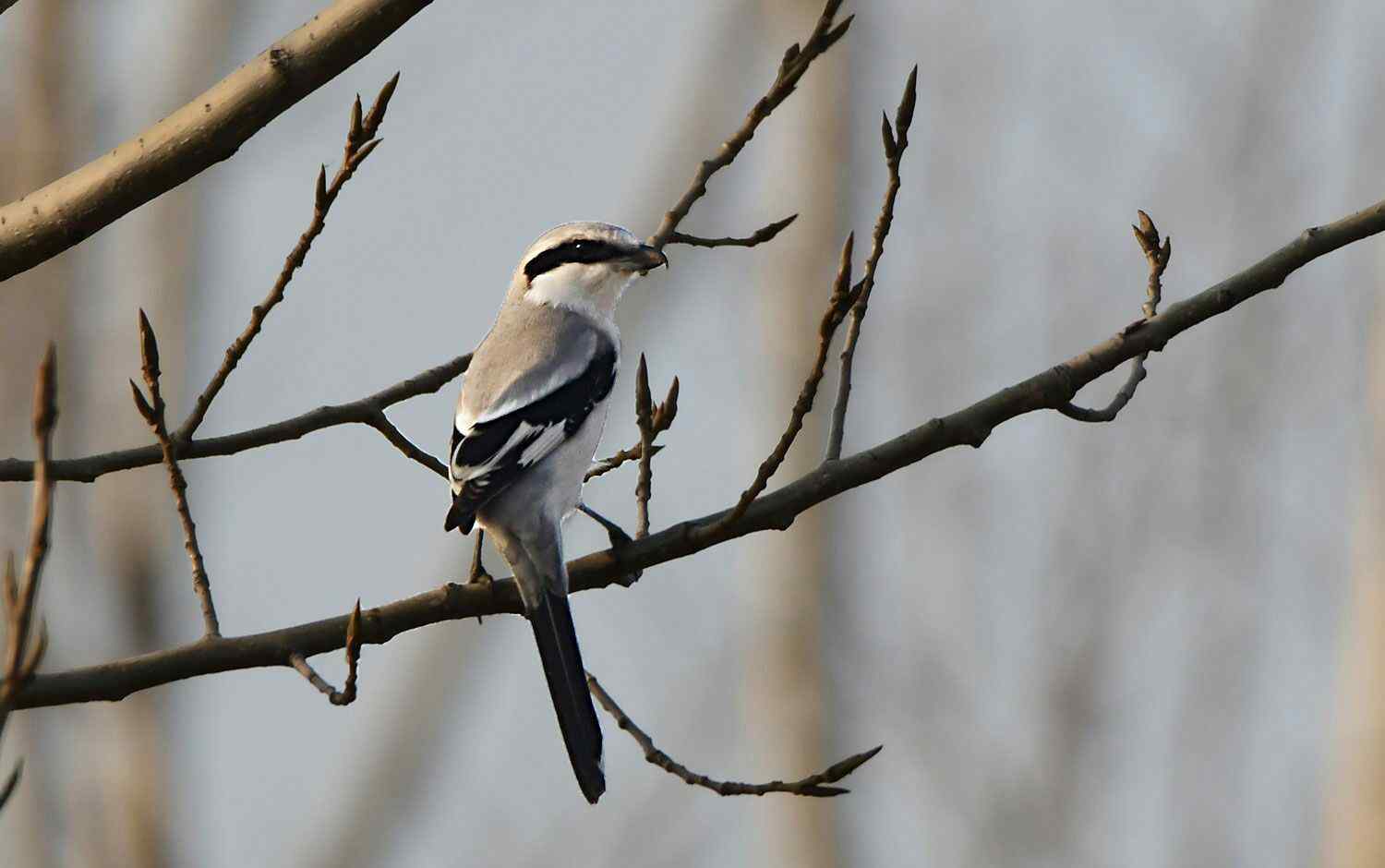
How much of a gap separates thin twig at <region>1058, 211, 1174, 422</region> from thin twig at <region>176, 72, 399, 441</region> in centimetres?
178

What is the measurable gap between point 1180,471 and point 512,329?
20.5 feet

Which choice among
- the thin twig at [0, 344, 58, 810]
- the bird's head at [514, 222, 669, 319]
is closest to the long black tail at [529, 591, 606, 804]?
the bird's head at [514, 222, 669, 319]

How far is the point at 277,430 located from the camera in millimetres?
3809

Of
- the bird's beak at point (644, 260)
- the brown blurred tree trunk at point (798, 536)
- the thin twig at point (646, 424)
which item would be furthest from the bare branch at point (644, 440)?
the brown blurred tree trunk at point (798, 536)

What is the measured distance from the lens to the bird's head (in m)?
5.69

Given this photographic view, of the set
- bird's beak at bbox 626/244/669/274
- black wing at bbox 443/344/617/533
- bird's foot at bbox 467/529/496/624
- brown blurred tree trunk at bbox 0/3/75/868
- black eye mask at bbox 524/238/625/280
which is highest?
brown blurred tree trunk at bbox 0/3/75/868

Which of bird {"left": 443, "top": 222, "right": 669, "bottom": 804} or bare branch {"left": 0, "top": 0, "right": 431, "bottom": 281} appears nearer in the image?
bare branch {"left": 0, "top": 0, "right": 431, "bottom": 281}

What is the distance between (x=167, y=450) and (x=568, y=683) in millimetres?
1393

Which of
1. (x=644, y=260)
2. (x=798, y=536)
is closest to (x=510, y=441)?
(x=644, y=260)

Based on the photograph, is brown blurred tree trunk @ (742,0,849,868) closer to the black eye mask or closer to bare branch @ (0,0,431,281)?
the black eye mask

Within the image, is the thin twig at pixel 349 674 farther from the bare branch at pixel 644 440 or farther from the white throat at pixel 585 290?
the white throat at pixel 585 290

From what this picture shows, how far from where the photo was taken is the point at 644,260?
18.5 feet

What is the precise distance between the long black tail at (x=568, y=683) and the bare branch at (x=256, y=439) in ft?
2.30

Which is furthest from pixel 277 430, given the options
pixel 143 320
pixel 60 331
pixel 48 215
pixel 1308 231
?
pixel 60 331
